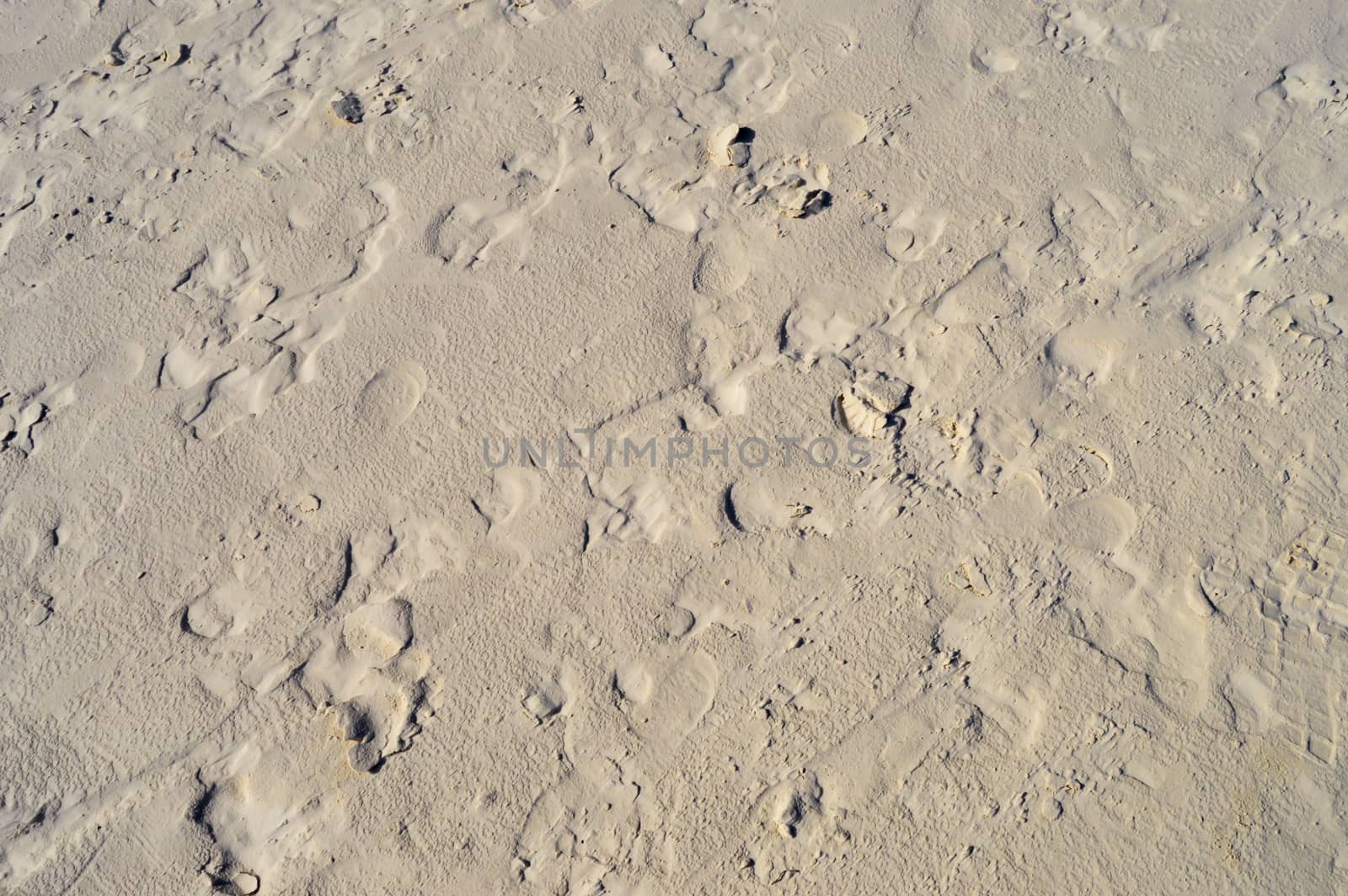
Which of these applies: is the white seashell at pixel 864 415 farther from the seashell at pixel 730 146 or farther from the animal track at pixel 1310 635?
the animal track at pixel 1310 635

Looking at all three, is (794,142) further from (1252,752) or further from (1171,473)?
(1252,752)

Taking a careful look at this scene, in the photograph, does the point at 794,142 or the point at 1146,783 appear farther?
the point at 794,142

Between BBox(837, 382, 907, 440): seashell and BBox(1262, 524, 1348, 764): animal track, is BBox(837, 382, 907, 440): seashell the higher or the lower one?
the higher one

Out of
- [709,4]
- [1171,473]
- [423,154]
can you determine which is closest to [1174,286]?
[1171,473]

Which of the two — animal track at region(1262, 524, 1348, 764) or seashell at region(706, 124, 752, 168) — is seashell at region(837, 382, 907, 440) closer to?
seashell at region(706, 124, 752, 168)

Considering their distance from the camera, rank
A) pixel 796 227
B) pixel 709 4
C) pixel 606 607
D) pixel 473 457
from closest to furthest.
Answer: pixel 606 607 → pixel 473 457 → pixel 796 227 → pixel 709 4

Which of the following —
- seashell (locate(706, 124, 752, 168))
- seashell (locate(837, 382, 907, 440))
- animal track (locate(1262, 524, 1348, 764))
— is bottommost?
animal track (locate(1262, 524, 1348, 764))

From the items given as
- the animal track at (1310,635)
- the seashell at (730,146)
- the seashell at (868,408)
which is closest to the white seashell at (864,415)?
the seashell at (868,408)

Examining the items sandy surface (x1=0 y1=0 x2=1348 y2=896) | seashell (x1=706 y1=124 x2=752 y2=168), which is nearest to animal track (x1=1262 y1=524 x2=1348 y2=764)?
sandy surface (x1=0 y1=0 x2=1348 y2=896)

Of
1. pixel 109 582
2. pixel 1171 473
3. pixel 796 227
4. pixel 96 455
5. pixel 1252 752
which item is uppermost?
pixel 96 455

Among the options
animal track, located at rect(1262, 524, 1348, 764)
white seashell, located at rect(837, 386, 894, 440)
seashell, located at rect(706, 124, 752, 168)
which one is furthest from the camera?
seashell, located at rect(706, 124, 752, 168)
